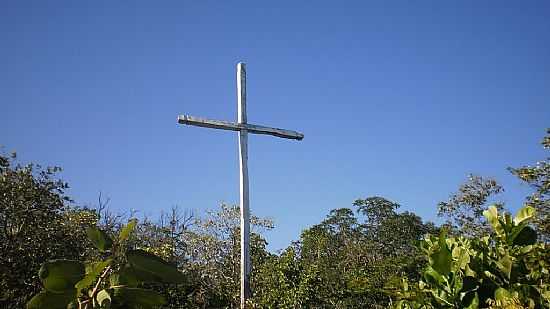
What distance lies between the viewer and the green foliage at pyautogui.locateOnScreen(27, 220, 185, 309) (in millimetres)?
623

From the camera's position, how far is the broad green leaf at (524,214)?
69.1 inches

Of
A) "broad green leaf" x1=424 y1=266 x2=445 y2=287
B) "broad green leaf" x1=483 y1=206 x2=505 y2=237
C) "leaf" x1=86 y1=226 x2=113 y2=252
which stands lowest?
"leaf" x1=86 y1=226 x2=113 y2=252

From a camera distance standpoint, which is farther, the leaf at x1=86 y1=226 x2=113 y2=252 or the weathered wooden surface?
the weathered wooden surface

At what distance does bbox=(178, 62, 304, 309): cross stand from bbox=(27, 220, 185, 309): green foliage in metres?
7.73

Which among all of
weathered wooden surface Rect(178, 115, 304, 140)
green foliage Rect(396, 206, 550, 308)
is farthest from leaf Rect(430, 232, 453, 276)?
weathered wooden surface Rect(178, 115, 304, 140)

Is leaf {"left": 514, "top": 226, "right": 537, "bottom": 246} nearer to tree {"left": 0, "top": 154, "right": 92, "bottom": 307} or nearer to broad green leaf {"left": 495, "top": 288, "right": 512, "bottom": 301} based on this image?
broad green leaf {"left": 495, "top": 288, "right": 512, "bottom": 301}

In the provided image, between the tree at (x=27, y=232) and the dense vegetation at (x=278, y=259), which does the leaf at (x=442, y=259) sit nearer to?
the dense vegetation at (x=278, y=259)

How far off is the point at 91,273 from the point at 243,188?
26.8 feet

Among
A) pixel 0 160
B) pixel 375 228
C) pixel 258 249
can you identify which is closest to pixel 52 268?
pixel 0 160

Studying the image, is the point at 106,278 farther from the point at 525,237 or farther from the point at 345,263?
the point at 345,263

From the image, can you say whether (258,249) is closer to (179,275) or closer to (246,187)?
(246,187)

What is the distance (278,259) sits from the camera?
36.4 feet

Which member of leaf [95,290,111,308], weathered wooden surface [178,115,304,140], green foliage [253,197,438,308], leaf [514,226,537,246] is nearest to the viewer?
leaf [95,290,111,308]

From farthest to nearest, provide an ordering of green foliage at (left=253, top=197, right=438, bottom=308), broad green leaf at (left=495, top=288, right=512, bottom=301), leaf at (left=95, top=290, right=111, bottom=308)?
green foliage at (left=253, top=197, right=438, bottom=308) → broad green leaf at (left=495, top=288, right=512, bottom=301) → leaf at (left=95, top=290, right=111, bottom=308)
